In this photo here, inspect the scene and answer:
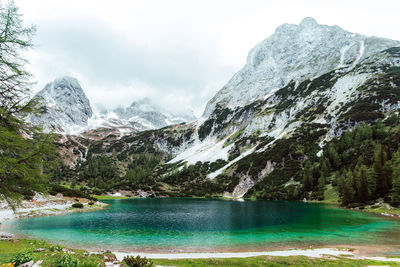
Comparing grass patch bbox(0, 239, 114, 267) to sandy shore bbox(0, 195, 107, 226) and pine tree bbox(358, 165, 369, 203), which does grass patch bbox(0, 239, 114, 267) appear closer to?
sandy shore bbox(0, 195, 107, 226)

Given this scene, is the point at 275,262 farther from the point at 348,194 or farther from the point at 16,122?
the point at 348,194

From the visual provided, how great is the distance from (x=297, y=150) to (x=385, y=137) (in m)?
49.9

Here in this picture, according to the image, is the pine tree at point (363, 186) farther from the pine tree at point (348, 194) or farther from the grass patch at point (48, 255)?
the grass patch at point (48, 255)

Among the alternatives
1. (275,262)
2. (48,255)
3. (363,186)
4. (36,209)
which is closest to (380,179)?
(363,186)

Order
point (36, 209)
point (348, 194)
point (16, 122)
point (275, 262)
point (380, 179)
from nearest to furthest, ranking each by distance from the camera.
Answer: point (16, 122), point (275, 262), point (36, 209), point (380, 179), point (348, 194)

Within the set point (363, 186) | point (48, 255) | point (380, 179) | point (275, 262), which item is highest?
point (380, 179)

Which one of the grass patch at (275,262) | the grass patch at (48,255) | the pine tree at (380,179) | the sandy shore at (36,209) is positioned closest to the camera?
the grass patch at (48,255)

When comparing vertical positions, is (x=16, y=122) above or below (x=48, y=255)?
above

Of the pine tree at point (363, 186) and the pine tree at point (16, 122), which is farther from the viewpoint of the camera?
the pine tree at point (363, 186)

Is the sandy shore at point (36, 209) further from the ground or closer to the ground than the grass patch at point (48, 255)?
closer to the ground

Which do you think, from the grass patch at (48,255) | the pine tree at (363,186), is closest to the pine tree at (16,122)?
the grass patch at (48,255)

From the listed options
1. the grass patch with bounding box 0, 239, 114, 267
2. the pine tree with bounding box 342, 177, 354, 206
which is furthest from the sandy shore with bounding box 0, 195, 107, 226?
the pine tree with bounding box 342, 177, 354, 206

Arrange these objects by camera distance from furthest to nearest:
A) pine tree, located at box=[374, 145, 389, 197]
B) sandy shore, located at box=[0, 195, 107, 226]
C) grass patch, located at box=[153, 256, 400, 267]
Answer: pine tree, located at box=[374, 145, 389, 197] < sandy shore, located at box=[0, 195, 107, 226] < grass patch, located at box=[153, 256, 400, 267]

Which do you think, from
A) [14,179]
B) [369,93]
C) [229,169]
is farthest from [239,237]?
[369,93]
